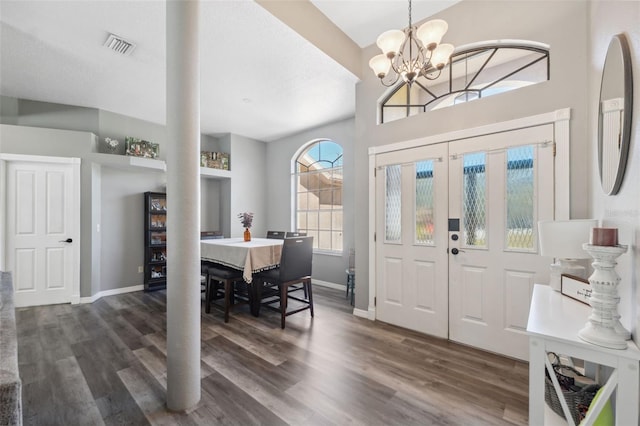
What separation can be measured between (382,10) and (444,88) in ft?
3.52

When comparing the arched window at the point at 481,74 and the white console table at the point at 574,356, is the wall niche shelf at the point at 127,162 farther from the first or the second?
the white console table at the point at 574,356

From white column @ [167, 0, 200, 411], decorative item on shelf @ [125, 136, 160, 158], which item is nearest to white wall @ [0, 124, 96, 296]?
decorative item on shelf @ [125, 136, 160, 158]

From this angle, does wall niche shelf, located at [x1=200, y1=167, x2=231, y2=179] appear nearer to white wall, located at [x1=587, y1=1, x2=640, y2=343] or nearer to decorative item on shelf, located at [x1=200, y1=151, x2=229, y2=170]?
decorative item on shelf, located at [x1=200, y1=151, x2=229, y2=170]

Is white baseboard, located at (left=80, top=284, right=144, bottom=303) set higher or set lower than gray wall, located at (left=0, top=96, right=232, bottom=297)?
lower

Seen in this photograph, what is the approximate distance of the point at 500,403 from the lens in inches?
73.1

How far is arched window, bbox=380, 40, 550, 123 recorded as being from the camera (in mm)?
2535

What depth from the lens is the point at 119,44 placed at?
274cm

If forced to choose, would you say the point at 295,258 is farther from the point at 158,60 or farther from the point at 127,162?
the point at 127,162

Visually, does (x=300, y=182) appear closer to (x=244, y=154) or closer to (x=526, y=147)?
(x=244, y=154)

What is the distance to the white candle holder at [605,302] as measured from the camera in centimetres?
107

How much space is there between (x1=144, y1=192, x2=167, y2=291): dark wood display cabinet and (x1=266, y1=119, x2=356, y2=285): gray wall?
6.99 feet

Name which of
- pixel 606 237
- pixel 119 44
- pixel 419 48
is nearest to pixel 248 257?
pixel 119 44

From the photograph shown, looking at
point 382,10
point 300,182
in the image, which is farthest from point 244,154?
point 382,10

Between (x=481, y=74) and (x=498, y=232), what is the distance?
1629 mm
